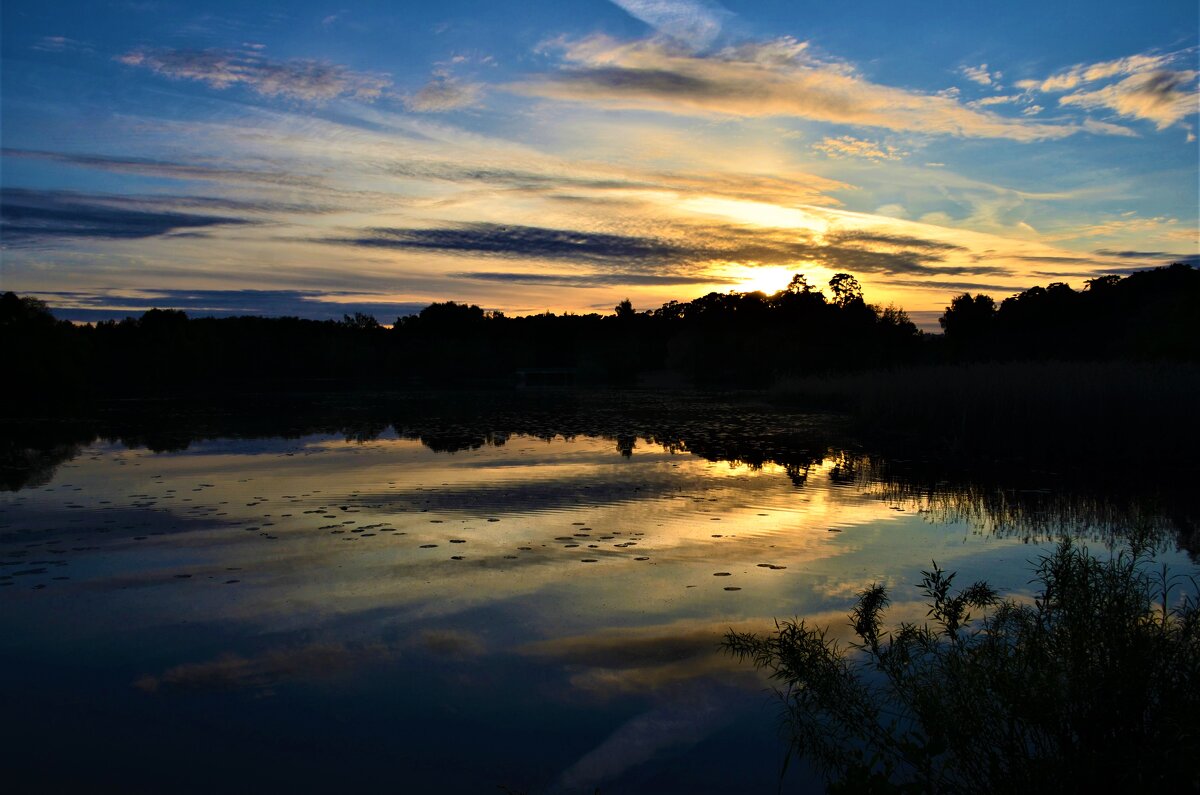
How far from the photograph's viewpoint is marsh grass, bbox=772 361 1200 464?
15.8 metres

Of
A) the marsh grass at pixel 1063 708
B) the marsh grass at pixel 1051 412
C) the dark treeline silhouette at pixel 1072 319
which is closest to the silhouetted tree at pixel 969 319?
the dark treeline silhouette at pixel 1072 319

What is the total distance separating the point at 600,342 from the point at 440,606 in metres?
82.6

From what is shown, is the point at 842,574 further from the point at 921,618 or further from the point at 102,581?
the point at 102,581

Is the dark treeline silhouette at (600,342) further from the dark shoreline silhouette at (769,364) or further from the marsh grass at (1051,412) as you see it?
the marsh grass at (1051,412)

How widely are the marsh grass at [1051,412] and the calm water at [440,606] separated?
3.61 metres

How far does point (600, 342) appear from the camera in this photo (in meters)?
89.2

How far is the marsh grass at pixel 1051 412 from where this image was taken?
1575 centimetres

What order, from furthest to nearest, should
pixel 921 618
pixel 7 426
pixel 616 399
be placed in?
pixel 616 399 → pixel 7 426 → pixel 921 618

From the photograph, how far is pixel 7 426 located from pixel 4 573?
20953 millimetres

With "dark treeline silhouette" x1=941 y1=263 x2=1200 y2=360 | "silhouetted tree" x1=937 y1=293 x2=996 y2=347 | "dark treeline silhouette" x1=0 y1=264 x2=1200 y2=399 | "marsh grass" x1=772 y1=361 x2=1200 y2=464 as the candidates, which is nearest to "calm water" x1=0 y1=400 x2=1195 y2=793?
"marsh grass" x1=772 y1=361 x2=1200 y2=464

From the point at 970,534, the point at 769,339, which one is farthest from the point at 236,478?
the point at 769,339

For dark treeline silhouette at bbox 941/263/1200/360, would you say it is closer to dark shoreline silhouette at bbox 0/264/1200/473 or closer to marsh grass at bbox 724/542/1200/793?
dark shoreline silhouette at bbox 0/264/1200/473

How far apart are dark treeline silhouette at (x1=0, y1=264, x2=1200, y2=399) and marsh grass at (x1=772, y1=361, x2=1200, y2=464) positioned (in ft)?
45.3

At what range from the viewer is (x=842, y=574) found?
7977mm
